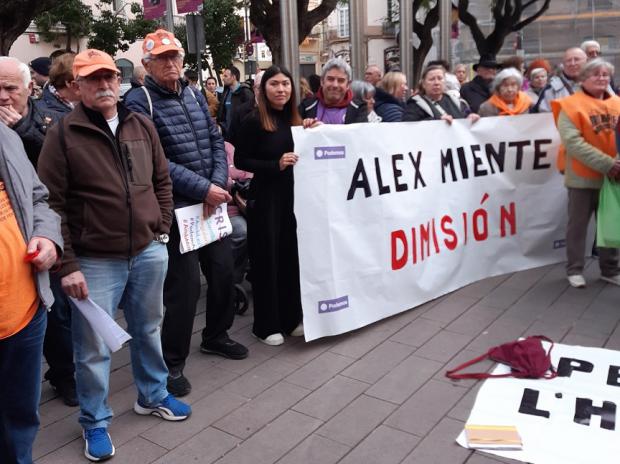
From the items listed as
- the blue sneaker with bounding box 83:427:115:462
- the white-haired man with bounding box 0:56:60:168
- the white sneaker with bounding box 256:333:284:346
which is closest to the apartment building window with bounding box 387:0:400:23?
the white sneaker with bounding box 256:333:284:346

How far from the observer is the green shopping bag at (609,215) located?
4988 millimetres

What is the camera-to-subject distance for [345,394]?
11.9 ft

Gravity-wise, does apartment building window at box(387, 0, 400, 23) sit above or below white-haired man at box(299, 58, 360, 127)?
above

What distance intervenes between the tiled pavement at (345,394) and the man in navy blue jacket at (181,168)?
0.40 metres

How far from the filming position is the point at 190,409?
343cm

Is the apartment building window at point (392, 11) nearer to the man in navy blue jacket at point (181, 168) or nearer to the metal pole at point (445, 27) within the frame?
the metal pole at point (445, 27)

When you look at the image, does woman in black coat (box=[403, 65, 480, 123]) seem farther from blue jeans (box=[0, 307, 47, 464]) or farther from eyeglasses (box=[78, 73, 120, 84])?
blue jeans (box=[0, 307, 47, 464])

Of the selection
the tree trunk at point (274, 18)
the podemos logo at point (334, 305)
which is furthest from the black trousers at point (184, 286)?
the tree trunk at point (274, 18)

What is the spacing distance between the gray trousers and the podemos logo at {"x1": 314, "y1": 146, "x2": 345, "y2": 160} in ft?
7.26

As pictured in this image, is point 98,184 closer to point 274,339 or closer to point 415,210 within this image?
point 274,339

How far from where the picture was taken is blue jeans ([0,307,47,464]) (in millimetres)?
2391

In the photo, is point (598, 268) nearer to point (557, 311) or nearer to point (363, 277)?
point (557, 311)

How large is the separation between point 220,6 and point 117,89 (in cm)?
3032

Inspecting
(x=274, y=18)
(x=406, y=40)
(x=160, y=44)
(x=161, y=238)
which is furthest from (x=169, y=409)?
(x=274, y=18)
